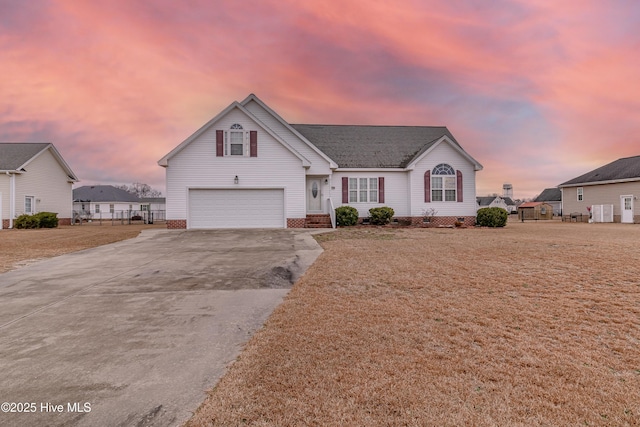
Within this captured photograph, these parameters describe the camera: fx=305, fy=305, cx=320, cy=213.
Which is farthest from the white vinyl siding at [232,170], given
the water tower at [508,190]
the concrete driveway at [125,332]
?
the water tower at [508,190]

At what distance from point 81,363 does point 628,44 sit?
23.5 m

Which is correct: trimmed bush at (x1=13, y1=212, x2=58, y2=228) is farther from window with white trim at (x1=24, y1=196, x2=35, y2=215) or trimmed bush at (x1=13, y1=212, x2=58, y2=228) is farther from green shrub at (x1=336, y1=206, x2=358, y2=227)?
green shrub at (x1=336, y1=206, x2=358, y2=227)

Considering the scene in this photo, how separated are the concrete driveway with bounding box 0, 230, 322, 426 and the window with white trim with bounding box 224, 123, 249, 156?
10.3 meters

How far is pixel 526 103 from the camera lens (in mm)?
21781

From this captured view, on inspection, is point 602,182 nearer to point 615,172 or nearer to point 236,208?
point 615,172

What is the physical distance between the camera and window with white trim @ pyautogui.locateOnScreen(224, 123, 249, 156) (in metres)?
18.3

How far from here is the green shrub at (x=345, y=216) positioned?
62.8 feet

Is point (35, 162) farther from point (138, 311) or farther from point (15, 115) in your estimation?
point (138, 311)

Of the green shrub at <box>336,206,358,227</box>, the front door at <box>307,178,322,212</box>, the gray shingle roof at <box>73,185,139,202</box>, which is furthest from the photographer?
the gray shingle roof at <box>73,185,139,202</box>

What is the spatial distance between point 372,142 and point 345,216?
7.32 m

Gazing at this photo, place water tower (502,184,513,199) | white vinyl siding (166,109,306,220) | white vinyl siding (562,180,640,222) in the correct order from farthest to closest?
1. water tower (502,184,513,199)
2. white vinyl siding (562,180,640,222)
3. white vinyl siding (166,109,306,220)

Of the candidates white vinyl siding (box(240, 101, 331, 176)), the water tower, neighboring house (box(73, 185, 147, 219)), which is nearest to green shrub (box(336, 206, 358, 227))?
white vinyl siding (box(240, 101, 331, 176))

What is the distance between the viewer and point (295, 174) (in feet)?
61.2

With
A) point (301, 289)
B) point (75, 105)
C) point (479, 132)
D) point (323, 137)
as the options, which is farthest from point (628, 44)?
point (75, 105)
